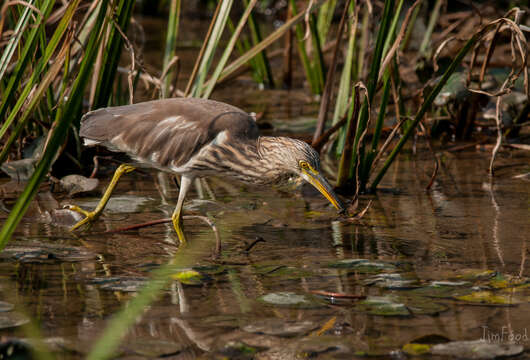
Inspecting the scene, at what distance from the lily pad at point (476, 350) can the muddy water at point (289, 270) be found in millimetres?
101

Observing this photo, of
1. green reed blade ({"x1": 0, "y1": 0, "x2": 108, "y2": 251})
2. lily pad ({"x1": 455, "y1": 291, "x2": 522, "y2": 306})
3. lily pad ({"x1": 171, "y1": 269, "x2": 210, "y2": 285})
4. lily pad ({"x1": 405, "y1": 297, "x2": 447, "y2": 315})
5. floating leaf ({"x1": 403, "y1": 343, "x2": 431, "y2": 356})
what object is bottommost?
lily pad ({"x1": 171, "y1": 269, "x2": 210, "y2": 285})

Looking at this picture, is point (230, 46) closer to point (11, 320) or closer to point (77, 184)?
point (77, 184)

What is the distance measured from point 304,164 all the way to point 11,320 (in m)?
2.00

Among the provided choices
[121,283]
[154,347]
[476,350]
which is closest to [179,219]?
[121,283]

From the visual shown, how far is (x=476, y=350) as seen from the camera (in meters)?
3.01

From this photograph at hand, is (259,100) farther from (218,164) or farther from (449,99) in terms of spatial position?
(218,164)

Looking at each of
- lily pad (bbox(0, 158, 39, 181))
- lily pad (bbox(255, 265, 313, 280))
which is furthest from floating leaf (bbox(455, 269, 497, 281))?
lily pad (bbox(0, 158, 39, 181))

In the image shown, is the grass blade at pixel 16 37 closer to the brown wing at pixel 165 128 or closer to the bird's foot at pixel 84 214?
the brown wing at pixel 165 128

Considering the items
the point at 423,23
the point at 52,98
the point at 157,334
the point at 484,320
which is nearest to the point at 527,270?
the point at 484,320

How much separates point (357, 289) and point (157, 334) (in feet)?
3.52

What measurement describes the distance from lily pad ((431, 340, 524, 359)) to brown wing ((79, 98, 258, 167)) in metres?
2.13

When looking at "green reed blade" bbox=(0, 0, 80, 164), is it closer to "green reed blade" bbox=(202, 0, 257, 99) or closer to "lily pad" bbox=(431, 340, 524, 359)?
"green reed blade" bbox=(202, 0, 257, 99)

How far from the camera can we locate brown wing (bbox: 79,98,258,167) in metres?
4.72

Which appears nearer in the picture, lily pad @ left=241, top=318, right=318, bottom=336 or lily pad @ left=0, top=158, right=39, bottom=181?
lily pad @ left=241, top=318, right=318, bottom=336
